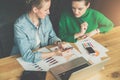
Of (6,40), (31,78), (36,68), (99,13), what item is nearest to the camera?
(31,78)

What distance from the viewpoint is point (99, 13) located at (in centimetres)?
237

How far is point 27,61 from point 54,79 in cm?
28

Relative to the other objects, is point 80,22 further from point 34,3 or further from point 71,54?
point 34,3

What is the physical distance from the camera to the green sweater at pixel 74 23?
2.25m

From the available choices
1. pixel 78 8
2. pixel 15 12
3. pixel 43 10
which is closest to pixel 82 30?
pixel 78 8

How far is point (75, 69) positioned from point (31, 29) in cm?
48

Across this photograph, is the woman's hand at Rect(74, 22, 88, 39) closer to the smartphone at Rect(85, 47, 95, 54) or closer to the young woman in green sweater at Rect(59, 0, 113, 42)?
the young woman in green sweater at Rect(59, 0, 113, 42)

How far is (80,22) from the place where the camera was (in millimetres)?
2297

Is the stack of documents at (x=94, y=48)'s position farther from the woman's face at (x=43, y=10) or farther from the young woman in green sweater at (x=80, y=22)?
the woman's face at (x=43, y=10)

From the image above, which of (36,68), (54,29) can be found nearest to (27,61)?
(36,68)

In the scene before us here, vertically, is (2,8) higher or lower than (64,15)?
higher

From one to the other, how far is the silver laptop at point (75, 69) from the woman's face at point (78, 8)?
41cm

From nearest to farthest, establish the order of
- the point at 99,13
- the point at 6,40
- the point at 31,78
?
the point at 31,78 → the point at 6,40 → the point at 99,13

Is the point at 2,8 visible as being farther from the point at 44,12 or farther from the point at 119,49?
the point at 119,49
